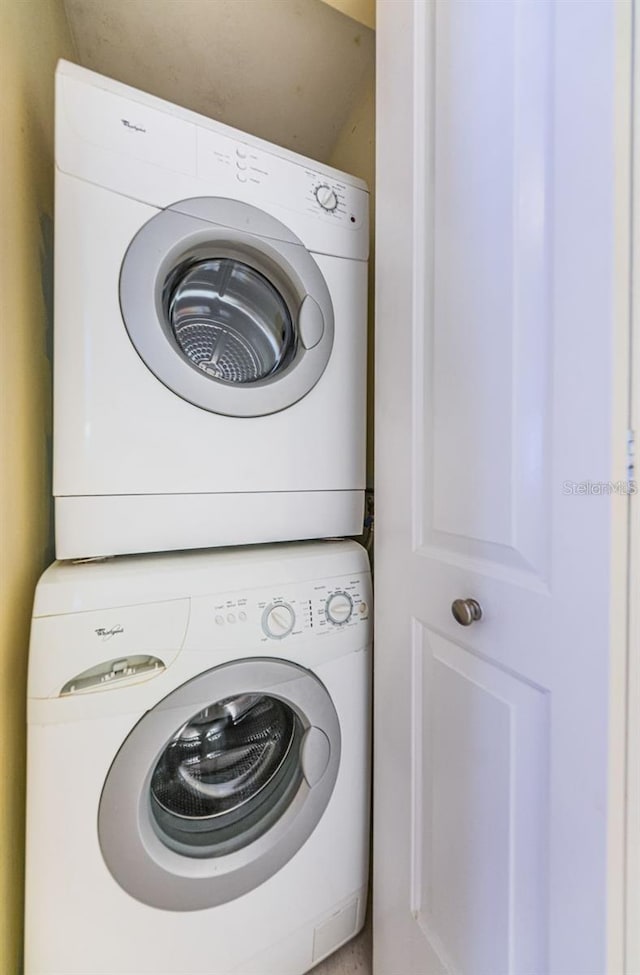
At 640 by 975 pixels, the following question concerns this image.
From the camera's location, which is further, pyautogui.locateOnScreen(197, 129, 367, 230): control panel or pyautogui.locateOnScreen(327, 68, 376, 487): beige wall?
pyautogui.locateOnScreen(327, 68, 376, 487): beige wall

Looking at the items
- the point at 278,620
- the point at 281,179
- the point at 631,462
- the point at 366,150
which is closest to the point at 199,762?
the point at 278,620

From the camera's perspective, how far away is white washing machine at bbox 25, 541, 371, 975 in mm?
575

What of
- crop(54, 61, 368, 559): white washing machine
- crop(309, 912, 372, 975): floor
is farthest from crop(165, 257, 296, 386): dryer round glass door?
crop(309, 912, 372, 975): floor

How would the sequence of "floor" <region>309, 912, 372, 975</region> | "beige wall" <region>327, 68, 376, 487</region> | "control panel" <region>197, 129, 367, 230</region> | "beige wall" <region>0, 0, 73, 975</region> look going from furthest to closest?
"beige wall" <region>327, 68, 376, 487</region> → "floor" <region>309, 912, 372, 975</region> → "control panel" <region>197, 129, 367, 230</region> → "beige wall" <region>0, 0, 73, 975</region>

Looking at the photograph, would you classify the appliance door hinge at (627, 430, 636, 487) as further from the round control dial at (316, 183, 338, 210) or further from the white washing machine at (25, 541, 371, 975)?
the round control dial at (316, 183, 338, 210)

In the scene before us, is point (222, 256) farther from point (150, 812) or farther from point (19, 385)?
point (150, 812)

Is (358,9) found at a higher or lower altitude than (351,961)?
higher

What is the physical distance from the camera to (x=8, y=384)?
65 centimetres

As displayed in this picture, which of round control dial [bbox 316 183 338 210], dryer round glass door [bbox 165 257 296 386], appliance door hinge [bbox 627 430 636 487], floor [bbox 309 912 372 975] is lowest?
floor [bbox 309 912 372 975]

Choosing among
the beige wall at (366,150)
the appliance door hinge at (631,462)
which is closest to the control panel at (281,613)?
the beige wall at (366,150)

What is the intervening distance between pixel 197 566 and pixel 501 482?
0.50m

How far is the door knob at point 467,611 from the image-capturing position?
0.52 metres

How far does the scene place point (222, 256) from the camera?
80 centimetres

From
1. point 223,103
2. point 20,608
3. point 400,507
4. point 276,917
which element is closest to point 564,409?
point 400,507
